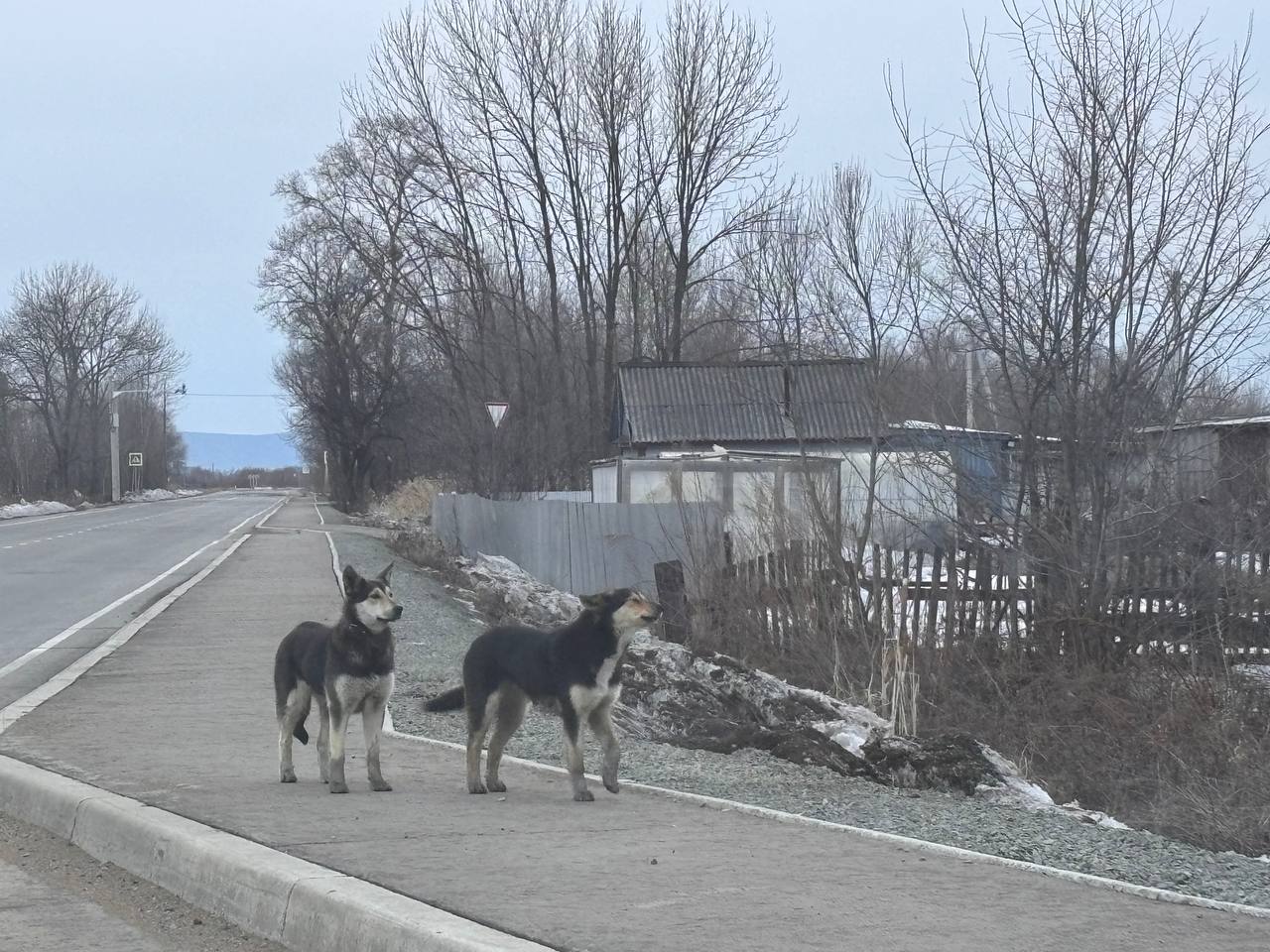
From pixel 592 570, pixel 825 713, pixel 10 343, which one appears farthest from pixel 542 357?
pixel 10 343

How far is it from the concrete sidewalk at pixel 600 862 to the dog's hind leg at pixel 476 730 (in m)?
0.09

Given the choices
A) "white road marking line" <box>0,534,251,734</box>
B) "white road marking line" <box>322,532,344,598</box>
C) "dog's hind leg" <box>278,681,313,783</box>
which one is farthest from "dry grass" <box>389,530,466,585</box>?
"dog's hind leg" <box>278,681,313,783</box>

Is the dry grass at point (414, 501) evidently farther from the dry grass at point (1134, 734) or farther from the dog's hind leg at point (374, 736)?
the dog's hind leg at point (374, 736)

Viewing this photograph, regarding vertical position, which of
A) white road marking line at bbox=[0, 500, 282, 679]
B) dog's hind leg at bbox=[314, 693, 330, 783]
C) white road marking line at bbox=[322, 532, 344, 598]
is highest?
dog's hind leg at bbox=[314, 693, 330, 783]

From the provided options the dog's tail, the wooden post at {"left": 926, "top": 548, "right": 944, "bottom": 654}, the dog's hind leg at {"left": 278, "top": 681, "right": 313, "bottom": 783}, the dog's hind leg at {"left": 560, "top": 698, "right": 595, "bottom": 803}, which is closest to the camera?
the dog's hind leg at {"left": 560, "top": 698, "right": 595, "bottom": 803}

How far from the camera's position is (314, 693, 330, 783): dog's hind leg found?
25.3ft

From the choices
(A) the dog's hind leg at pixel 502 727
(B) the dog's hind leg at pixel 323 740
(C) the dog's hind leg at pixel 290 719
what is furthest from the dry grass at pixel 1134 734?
(C) the dog's hind leg at pixel 290 719

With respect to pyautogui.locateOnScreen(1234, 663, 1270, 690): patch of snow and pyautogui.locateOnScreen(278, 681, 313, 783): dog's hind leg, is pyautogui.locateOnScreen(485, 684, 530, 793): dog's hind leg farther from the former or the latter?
pyautogui.locateOnScreen(1234, 663, 1270, 690): patch of snow

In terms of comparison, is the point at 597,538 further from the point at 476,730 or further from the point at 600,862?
the point at 600,862

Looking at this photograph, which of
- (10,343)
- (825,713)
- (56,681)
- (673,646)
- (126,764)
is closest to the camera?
(126,764)

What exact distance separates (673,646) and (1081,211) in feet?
17.8

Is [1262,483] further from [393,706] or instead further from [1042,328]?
[393,706]

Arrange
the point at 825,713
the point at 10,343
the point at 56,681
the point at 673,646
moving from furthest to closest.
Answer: the point at 10,343 → the point at 673,646 → the point at 56,681 → the point at 825,713

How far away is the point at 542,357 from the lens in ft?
149
